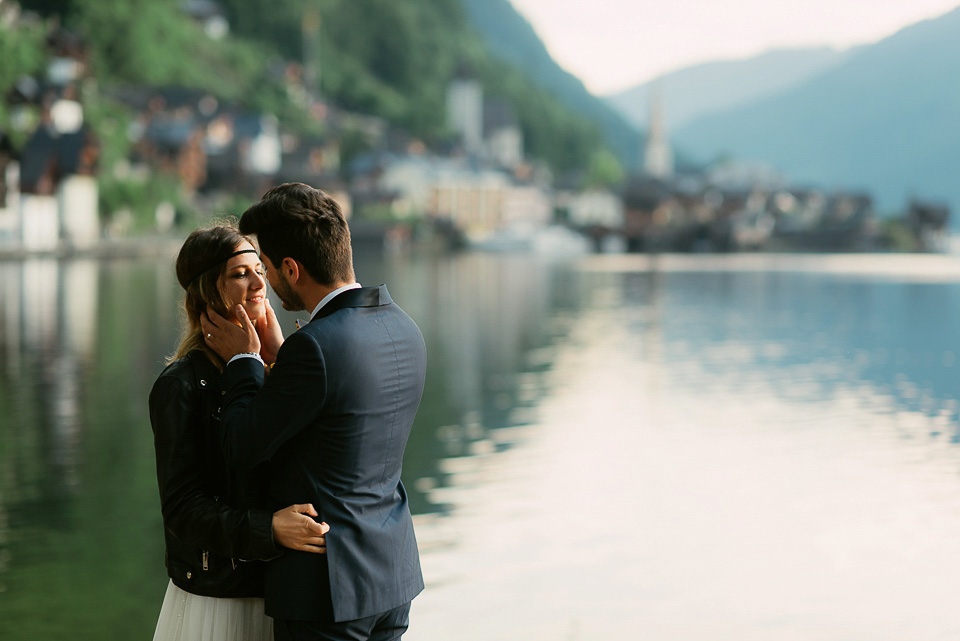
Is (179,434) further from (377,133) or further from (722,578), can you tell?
(377,133)

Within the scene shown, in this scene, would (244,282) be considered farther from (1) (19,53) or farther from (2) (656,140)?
(2) (656,140)

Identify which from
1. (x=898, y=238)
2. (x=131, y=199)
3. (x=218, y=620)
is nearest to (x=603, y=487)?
(x=218, y=620)

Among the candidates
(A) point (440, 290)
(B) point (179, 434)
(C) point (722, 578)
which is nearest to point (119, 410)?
(C) point (722, 578)

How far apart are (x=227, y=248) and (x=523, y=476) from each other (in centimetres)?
621

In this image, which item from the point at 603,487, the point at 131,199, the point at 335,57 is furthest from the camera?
the point at 335,57

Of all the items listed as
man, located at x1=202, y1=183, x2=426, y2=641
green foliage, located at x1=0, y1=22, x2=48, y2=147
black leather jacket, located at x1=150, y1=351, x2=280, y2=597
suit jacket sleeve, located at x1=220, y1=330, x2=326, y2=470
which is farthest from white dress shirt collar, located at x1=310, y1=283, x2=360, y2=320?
green foliage, located at x1=0, y1=22, x2=48, y2=147

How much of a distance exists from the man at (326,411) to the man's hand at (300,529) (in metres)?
0.03

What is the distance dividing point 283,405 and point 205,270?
0.40m

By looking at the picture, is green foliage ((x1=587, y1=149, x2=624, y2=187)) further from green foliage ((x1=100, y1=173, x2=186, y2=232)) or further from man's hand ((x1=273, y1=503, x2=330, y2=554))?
man's hand ((x1=273, y1=503, x2=330, y2=554))

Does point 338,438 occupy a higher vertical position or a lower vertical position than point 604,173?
lower

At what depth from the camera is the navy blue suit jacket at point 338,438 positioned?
2629 mm

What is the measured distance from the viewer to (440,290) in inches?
1369

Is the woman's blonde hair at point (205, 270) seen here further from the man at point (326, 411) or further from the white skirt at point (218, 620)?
the white skirt at point (218, 620)

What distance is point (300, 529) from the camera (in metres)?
2.70
